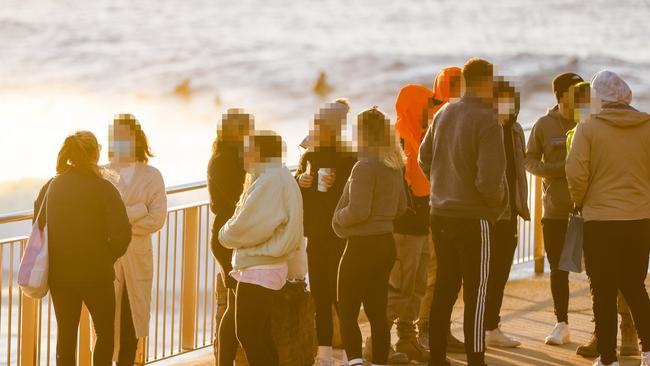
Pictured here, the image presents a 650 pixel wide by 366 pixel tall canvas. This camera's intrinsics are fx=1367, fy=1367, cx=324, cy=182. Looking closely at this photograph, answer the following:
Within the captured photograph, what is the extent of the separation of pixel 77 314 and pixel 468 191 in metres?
2.01

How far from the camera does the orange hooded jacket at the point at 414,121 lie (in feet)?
25.5

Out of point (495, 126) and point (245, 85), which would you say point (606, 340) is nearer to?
point (495, 126)

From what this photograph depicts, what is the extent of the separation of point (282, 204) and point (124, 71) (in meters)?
38.6

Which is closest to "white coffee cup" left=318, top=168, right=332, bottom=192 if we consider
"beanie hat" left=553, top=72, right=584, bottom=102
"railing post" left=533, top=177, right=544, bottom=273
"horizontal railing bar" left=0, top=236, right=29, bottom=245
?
"beanie hat" left=553, top=72, right=584, bottom=102

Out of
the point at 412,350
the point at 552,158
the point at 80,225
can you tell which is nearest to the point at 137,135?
the point at 80,225

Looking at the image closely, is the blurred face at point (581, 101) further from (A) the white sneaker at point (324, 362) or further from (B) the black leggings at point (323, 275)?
(A) the white sneaker at point (324, 362)

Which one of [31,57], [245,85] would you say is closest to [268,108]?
[245,85]

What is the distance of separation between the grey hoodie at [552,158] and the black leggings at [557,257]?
2.5 inches

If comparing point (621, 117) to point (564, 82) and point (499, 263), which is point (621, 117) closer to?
point (564, 82)

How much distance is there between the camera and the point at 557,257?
8086 mm

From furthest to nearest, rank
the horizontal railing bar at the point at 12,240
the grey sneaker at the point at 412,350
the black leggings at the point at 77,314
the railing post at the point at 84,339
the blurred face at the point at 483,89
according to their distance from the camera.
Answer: the railing post at the point at 84,339 < the grey sneaker at the point at 412,350 < the horizontal railing bar at the point at 12,240 < the blurred face at the point at 483,89 < the black leggings at the point at 77,314

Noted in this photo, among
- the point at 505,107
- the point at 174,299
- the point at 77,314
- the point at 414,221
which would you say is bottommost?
the point at 174,299

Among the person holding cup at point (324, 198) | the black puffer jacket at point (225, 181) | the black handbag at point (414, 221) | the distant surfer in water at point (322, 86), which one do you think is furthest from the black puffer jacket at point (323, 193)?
the distant surfer in water at point (322, 86)

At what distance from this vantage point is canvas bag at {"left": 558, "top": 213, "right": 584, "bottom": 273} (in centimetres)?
721
